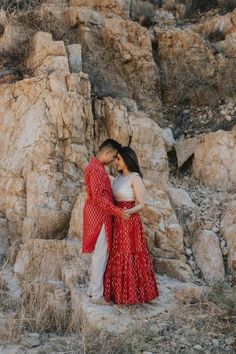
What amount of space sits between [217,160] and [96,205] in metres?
3.36

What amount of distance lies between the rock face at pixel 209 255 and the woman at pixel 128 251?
1.10 m

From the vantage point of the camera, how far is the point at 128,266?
15.9 ft

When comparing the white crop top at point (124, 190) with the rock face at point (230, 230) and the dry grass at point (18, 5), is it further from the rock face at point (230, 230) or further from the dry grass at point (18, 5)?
the dry grass at point (18, 5)

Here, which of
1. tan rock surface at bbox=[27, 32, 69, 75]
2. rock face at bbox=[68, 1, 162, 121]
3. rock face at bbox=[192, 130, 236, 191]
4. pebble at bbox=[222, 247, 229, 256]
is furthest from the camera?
rock face at bbox=[68, 1, 162, 121]

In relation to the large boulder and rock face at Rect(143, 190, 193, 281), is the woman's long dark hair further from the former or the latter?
the large boulder

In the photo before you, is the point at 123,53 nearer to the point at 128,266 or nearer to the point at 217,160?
the point at 217,160

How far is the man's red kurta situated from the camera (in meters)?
4.71

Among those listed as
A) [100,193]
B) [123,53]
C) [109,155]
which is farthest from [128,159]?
[123,53]

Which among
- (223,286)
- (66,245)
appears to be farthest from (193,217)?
(66,245)

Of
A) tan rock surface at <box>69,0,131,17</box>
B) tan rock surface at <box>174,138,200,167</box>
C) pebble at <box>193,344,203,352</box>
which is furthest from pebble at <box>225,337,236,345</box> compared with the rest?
tan rock surface at <box>69,0,131,17</box>

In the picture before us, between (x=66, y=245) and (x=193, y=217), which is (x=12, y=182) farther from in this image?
(x=193, y=217)

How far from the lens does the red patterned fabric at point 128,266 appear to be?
4.84m

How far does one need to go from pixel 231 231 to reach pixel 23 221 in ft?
9.26

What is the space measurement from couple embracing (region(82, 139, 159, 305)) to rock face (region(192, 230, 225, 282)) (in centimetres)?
111
